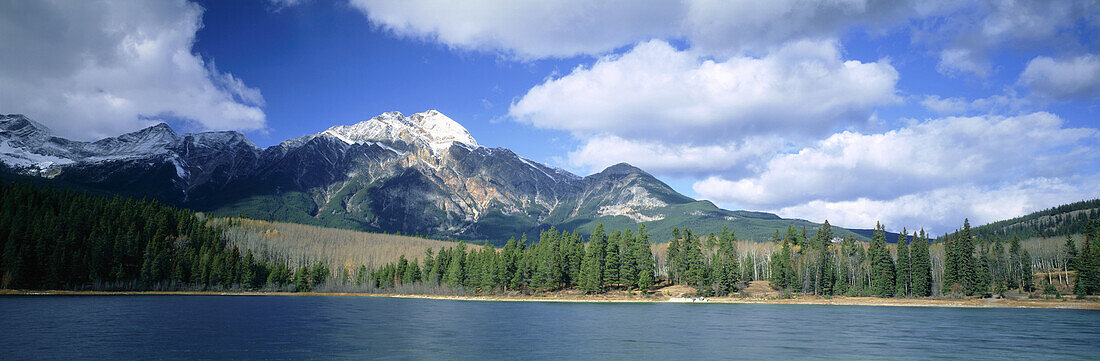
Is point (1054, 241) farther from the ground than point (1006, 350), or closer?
farther from the ground

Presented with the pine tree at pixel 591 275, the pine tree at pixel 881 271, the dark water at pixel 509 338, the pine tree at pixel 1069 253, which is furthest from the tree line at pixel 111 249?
the pine tree at pixel 1069 253

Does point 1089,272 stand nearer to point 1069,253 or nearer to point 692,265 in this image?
point 1069,253

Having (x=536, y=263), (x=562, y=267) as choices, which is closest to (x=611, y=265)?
(x=562, y=267)

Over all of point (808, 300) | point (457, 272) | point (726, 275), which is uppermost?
point (726, 275)

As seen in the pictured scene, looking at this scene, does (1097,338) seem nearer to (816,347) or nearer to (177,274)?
(816,347)

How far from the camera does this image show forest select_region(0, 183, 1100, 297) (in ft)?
443

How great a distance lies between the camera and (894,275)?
15038cm

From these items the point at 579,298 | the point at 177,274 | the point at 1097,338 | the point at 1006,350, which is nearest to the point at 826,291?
the point at 579,298

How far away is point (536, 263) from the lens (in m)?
157

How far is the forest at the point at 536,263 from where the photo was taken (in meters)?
135

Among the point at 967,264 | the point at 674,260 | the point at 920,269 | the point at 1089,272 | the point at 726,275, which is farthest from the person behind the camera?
the point at 674,260

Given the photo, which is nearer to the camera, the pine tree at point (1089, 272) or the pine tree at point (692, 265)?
the pine tree at point (1089, 272)

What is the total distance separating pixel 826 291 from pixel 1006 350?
11011cm

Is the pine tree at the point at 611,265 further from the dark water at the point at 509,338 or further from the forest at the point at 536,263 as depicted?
the dark water at the point at 509,338
